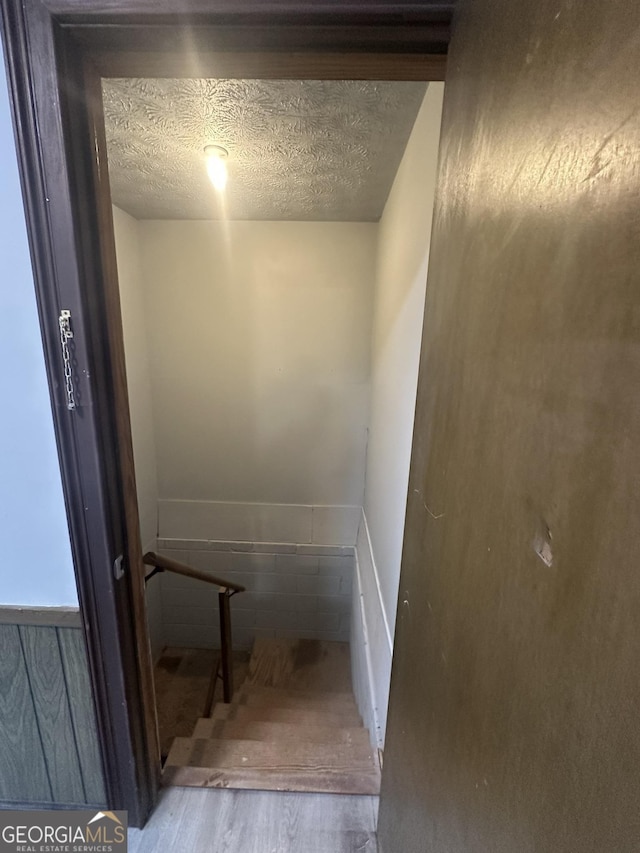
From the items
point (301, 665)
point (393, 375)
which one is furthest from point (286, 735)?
point (393, 375)

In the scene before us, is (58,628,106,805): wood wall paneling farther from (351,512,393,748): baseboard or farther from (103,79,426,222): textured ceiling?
(103,79,426,222): textured ceiling

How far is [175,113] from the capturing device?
1.28m

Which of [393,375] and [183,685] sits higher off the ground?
[393,375]

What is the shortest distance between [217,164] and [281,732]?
249 centimetres

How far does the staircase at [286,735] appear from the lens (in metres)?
1.28

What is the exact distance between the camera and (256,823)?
1.17 m

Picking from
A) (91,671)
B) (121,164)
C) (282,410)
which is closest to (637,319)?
(91,671)

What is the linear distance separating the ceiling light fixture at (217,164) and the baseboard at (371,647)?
1977 millimetres

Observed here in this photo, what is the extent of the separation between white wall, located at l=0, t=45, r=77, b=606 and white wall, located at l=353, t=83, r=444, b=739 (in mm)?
986

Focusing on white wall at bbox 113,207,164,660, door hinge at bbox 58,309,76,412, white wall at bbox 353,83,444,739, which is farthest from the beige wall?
white wall at bbox 113,207,164,660

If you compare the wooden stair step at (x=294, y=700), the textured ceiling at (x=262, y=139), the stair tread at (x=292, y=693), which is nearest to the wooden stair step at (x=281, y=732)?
the wooden stair step at (x=294, y=700)

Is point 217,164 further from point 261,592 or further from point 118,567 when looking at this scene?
point 261,592

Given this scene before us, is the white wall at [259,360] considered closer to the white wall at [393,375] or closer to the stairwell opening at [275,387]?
the stairwell opening at [275,387]

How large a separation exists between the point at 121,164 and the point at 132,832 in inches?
94.8
